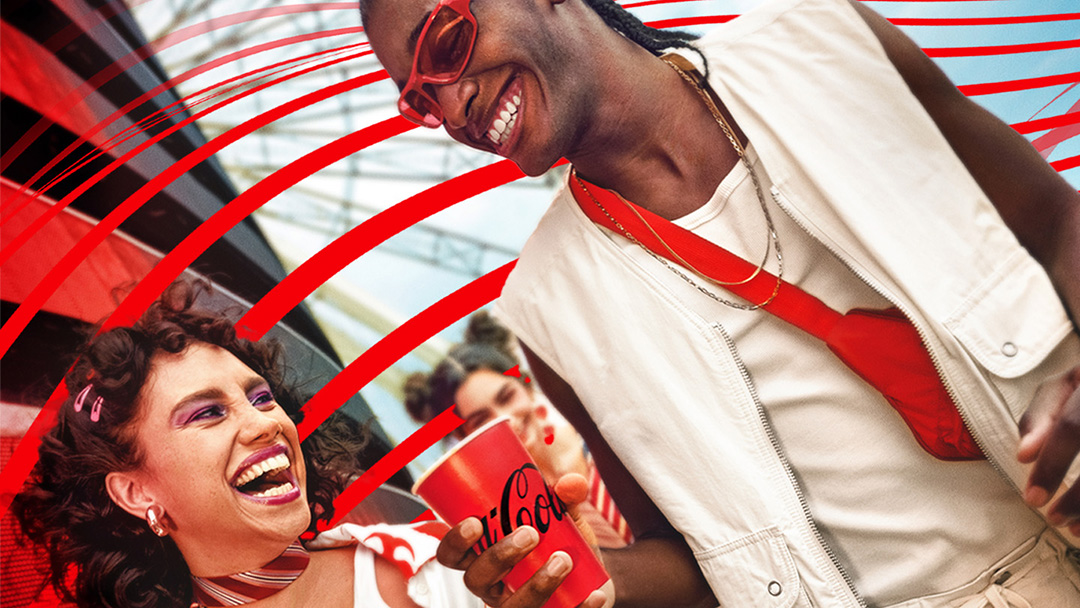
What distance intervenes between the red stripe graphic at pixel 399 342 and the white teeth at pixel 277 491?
10 cm

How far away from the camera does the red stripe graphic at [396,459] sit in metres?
1.24

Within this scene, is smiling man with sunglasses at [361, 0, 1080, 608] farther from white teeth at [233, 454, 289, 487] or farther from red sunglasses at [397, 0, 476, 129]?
white teeth at [233, 454, 289, 487]

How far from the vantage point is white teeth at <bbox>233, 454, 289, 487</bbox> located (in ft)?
3.56

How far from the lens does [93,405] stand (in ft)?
3.57

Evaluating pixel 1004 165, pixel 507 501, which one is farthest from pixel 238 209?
pixel 1004 165

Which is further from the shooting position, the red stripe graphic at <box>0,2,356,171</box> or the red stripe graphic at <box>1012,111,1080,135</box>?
the red stripe graphic at <box>1012,111,1080,135</box>

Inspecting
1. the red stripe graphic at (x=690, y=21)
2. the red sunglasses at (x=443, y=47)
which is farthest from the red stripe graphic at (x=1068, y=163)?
the red sunglasses at (x=443, y=47)

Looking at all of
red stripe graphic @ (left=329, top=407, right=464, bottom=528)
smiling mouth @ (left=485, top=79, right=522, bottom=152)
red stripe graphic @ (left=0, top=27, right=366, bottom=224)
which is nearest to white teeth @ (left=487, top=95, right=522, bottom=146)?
smiling mouth @ (left=485, top=79, right=522, bottom=152)

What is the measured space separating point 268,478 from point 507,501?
1.35 feet

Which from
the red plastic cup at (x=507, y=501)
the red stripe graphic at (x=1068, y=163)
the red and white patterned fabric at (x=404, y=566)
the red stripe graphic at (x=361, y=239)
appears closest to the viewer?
the red plastic cup at (x=507, y=501)

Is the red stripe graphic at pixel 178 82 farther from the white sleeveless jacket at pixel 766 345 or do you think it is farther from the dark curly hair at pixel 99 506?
the white sleeveless jacket at pixel 766 345

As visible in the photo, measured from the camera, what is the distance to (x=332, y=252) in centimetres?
132

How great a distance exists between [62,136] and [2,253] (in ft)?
0.70

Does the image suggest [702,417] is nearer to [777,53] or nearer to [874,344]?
[874,344]
